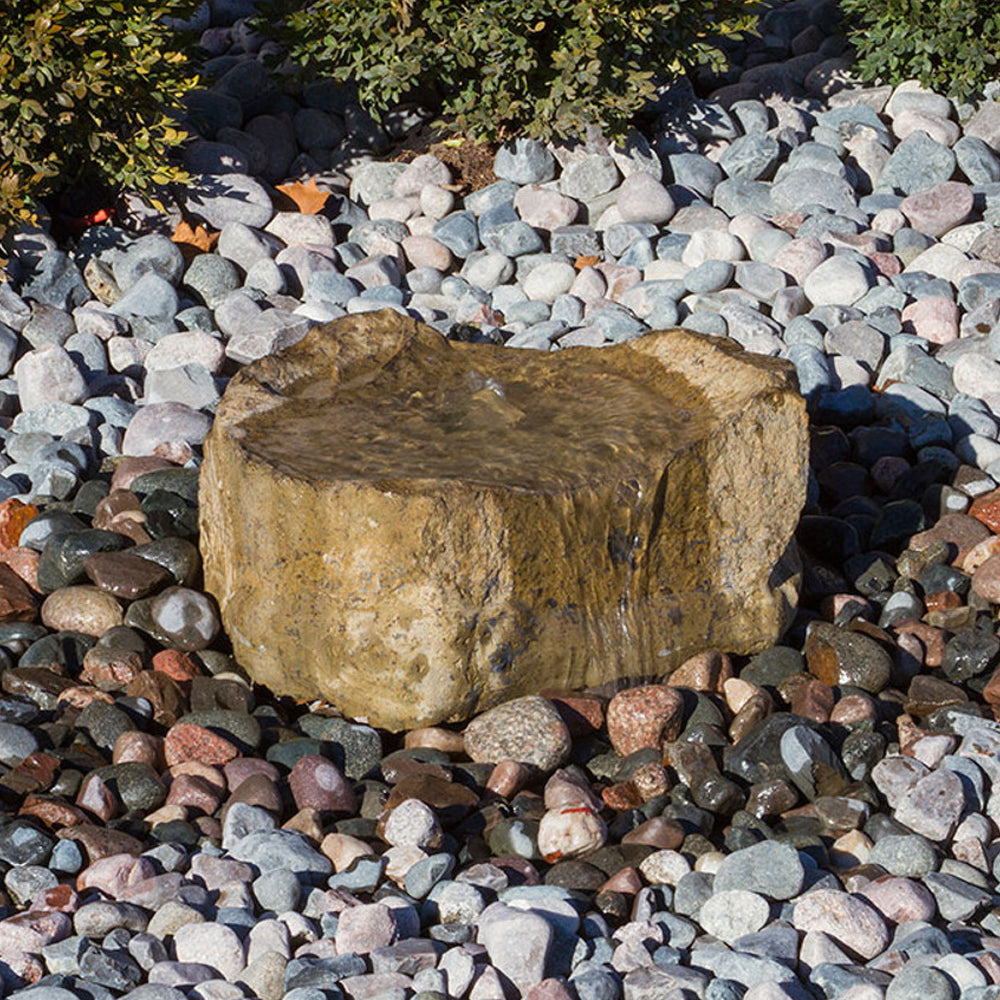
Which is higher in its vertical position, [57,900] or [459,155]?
[459,155]

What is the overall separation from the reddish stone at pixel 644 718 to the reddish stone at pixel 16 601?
1535mm

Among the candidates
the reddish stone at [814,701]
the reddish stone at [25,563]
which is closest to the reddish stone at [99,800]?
the reddish stone at [25,563]

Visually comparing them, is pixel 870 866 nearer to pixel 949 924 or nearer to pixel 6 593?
pixel 949 924

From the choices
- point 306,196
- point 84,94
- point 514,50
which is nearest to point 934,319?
point 514,50

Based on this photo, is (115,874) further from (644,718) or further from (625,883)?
(644,718)

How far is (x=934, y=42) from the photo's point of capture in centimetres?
640

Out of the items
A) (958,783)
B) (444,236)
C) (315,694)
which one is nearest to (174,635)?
(315,694)

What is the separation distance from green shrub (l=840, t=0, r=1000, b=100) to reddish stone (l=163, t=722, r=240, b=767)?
442cm

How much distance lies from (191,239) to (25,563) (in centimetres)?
195

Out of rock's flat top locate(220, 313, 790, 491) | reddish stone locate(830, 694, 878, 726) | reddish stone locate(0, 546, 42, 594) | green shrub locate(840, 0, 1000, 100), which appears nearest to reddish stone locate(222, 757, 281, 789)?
rock's flat top locate(220, 313, 790, 491)

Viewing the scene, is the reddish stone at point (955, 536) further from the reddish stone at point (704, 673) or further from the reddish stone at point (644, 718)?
the reddish stone at point (644, 718)

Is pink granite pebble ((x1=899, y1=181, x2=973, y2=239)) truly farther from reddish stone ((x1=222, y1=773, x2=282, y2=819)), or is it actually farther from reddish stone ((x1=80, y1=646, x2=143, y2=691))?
reddish stone ((x1=222, y1=773, x2=282, y2=819))

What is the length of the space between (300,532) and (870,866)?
1.44 metres

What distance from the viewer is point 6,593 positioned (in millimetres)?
3971
